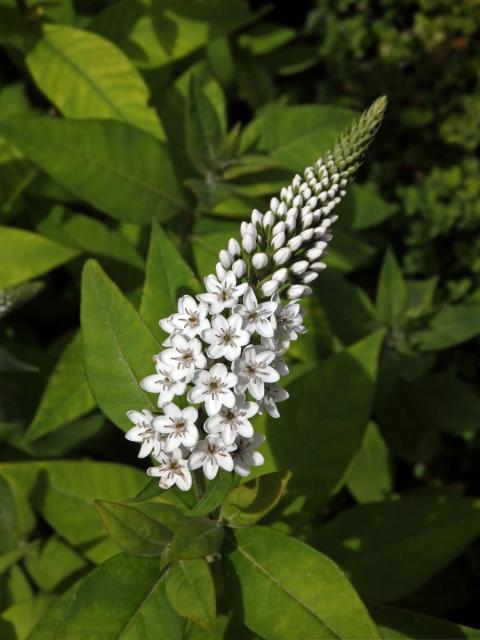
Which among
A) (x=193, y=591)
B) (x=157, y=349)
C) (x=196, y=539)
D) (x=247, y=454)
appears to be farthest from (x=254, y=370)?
(x=193, y=591)

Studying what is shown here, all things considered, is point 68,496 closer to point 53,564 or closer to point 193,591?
point 53,564

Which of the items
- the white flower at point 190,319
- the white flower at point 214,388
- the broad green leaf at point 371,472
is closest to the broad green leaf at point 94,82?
the white flower at point 190,319

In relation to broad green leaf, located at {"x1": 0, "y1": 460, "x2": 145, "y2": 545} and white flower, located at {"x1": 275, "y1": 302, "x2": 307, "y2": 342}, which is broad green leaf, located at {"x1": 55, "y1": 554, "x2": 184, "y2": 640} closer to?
broad green leaf, located at {"x1": 0, "y1": 460, "x2": 145, "y2": 545}

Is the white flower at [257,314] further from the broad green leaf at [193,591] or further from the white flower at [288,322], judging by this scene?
the broad green leaf at [193,591]

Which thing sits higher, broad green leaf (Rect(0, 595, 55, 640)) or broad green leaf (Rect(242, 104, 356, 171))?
broad green leaf (Rect(242, 104, 356, 171))

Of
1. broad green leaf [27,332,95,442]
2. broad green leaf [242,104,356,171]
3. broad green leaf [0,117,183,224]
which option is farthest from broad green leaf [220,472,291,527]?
broad green leaf [242,104,356,171]
